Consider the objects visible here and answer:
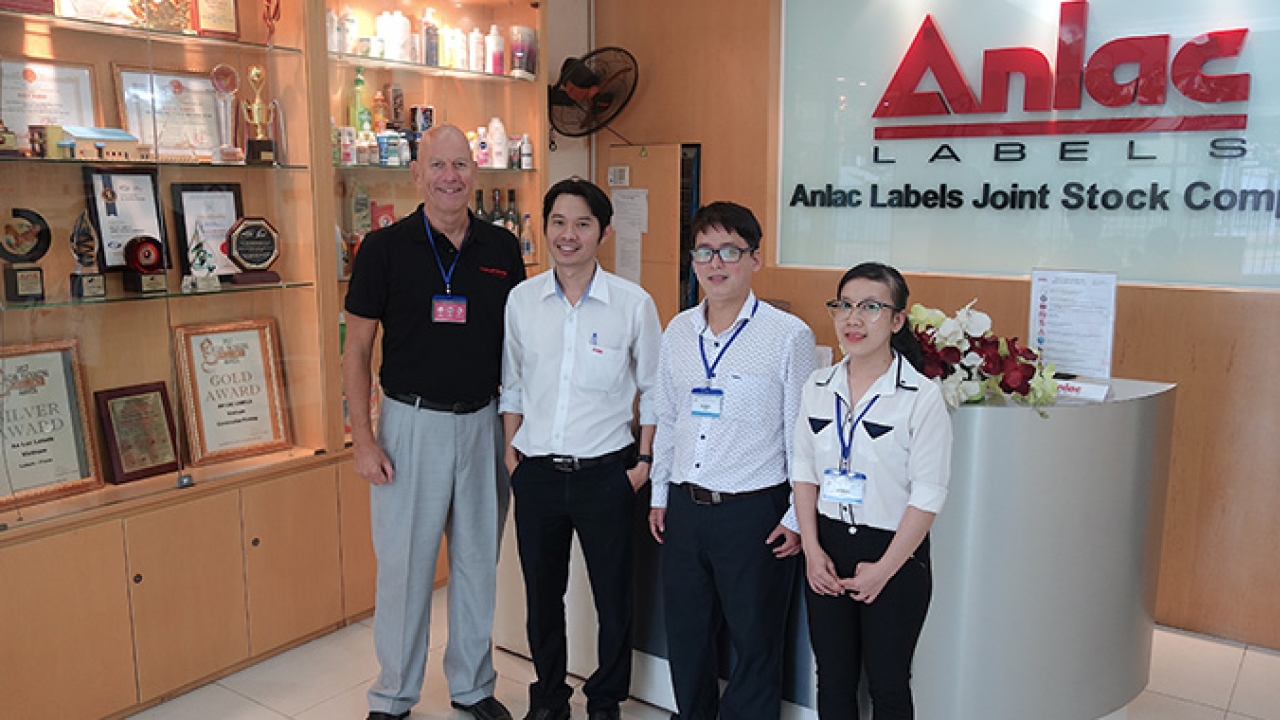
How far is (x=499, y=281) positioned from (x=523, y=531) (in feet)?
2.54

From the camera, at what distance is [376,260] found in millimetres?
2922

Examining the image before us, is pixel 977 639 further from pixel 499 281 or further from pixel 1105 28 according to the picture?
pixel 1105 28

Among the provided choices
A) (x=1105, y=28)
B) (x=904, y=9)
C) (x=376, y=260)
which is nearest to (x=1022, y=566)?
(x=376, y=260)

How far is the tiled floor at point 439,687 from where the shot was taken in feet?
10.8

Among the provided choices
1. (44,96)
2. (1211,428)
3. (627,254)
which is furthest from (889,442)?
(627,254)

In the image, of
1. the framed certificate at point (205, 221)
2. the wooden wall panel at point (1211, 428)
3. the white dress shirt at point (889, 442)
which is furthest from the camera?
the wooden wall panel at point (1211, 428)

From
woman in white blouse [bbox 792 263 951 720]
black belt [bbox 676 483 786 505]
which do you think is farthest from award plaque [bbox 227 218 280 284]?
woman in white blouse [bbox 792 263 951 720]

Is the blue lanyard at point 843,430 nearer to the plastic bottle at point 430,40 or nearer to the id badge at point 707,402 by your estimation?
the id badge at point 707,402

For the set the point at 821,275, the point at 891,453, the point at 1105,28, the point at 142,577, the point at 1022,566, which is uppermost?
the point at 1105,28

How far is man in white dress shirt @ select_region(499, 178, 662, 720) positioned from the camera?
112 inches

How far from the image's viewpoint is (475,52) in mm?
4449

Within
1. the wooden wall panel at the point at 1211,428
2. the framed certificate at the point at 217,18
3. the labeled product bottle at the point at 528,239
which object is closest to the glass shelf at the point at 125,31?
the framed certificate at the point at 217,18

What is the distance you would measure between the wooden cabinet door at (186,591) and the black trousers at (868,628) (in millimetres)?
2160

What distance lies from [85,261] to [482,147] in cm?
187
